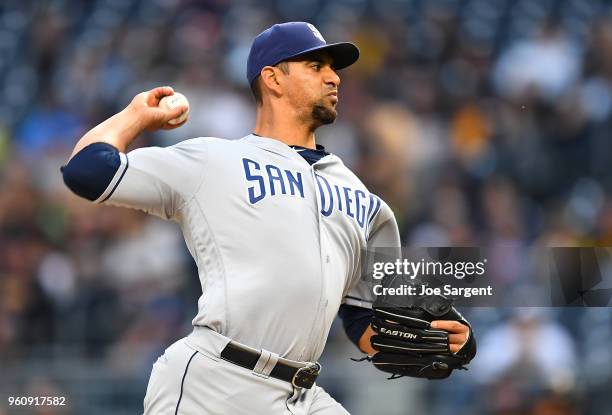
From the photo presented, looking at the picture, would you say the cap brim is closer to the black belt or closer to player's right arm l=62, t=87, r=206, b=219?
player's right arm l=62, t=87, r=206, b=219

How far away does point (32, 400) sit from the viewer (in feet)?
17.8

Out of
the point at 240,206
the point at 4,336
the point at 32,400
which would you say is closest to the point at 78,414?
the point at 32,400

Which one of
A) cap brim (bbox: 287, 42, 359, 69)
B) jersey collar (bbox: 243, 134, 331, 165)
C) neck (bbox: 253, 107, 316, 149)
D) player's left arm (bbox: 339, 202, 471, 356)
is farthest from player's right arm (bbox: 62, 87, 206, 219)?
player's left arm (bbox: 339, 202, 471, 356)

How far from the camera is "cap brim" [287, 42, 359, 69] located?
305cm

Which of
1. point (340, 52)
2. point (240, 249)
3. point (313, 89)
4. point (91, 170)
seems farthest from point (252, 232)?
point (340, 52)

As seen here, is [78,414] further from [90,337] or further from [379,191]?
[379,191]

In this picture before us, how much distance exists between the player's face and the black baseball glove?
59cm

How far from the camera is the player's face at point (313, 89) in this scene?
307cm

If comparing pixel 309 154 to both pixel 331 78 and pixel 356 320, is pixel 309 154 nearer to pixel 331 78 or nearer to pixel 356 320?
pixel 331 78

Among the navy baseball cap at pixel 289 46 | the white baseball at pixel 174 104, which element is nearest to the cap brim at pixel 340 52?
the navy baseball cap at pixel 289 46

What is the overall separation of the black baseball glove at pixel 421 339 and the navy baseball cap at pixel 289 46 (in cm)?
76

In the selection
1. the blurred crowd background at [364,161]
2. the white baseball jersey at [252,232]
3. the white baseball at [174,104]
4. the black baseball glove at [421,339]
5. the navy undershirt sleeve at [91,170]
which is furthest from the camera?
the blurred crowd background at [364,161]

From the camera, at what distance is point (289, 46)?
10.1ft

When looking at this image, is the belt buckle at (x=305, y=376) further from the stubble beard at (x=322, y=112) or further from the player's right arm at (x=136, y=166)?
the stubble beard at (x=322, y=112)
